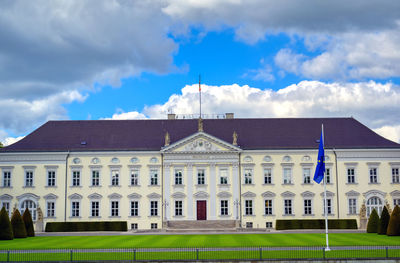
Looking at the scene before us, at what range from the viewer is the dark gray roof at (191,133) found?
64.4 metres

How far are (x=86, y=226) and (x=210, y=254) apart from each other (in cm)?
3049

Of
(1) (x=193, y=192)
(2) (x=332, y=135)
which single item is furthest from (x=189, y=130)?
(2) (x=332, y=135)

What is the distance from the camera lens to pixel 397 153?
209 ft

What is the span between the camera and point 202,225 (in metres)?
61.1

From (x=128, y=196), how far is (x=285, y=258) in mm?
36902

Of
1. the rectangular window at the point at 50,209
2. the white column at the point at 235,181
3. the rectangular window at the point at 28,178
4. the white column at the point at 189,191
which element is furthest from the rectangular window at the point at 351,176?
the rectangular window at the point at 28,178

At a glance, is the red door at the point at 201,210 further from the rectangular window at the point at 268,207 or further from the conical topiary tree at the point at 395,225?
the conical topiary tree at the point at 395,225

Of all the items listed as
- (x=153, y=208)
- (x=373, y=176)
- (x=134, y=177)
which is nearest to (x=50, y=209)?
(x=134, y=177)

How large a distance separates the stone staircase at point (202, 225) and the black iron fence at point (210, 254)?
1039 inches

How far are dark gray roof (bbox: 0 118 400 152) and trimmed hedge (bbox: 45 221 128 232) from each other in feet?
32.4

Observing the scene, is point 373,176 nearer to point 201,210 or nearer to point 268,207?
point 268,207

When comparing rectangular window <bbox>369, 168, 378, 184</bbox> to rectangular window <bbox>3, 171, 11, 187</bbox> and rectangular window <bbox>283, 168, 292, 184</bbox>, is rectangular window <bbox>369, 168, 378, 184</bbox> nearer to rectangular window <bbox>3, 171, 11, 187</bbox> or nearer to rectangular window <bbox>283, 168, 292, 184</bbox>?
rectangular window <bbox>283, 168, 292, 184</bbox>

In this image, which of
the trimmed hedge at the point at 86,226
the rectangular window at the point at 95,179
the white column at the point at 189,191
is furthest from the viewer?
the rectangular window at the point at 95,179

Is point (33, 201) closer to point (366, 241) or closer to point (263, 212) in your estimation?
point (263, 212)
